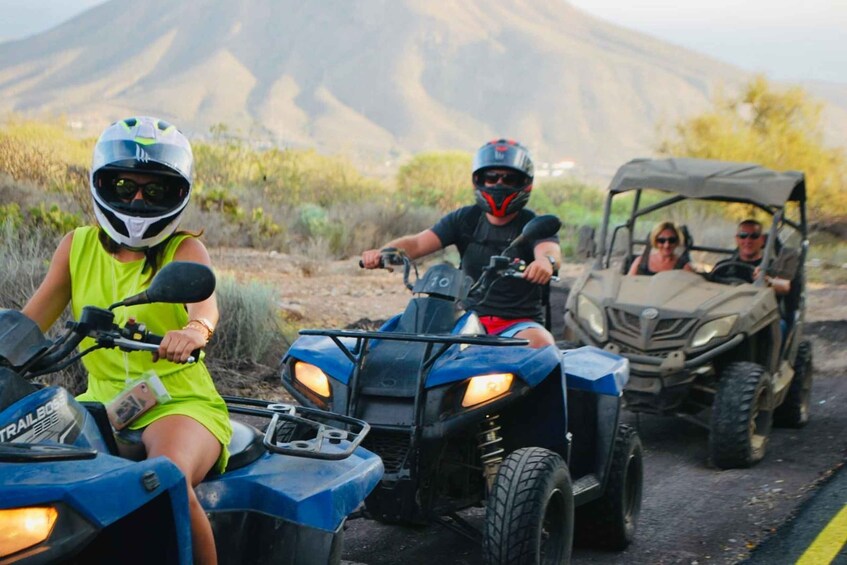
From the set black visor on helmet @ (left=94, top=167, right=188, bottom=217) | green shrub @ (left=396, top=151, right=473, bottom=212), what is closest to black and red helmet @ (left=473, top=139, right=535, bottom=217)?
black visor on helmet @ (left=94, top=167, right=188, bottom=217)

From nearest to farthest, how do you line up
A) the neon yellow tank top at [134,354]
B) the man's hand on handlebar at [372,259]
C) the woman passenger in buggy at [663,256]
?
the neon yellow tank top at [134,354] < the man's hand on handlebar at [372,259] < the woman passenger in buggy at [663,256]

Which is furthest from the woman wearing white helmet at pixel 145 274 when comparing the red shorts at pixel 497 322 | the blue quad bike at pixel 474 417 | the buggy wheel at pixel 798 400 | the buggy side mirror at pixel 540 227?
the buggy wheel at pixel 798 400

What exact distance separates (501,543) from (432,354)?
2.92ft

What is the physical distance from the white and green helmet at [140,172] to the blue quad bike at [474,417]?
151 cm

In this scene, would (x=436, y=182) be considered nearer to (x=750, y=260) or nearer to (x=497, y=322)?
(x=750, y=260)

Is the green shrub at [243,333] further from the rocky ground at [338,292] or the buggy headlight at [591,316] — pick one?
the buggy headlight at [591,316]

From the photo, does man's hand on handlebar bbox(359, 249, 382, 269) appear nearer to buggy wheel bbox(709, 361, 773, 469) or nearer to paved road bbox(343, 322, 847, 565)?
paved road bbox(343, 322, 847, 565)

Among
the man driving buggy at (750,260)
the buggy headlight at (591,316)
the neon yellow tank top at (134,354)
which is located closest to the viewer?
the neon yellow tank top at (134,354)

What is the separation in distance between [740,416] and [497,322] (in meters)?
2.27

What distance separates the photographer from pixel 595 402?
5.86 metres

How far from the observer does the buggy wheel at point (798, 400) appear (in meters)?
9.11

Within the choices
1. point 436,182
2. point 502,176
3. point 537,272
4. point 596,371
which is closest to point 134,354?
point 537,272

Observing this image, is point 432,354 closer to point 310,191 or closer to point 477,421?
point 477,421

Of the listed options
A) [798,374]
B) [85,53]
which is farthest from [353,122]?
[798,374]
